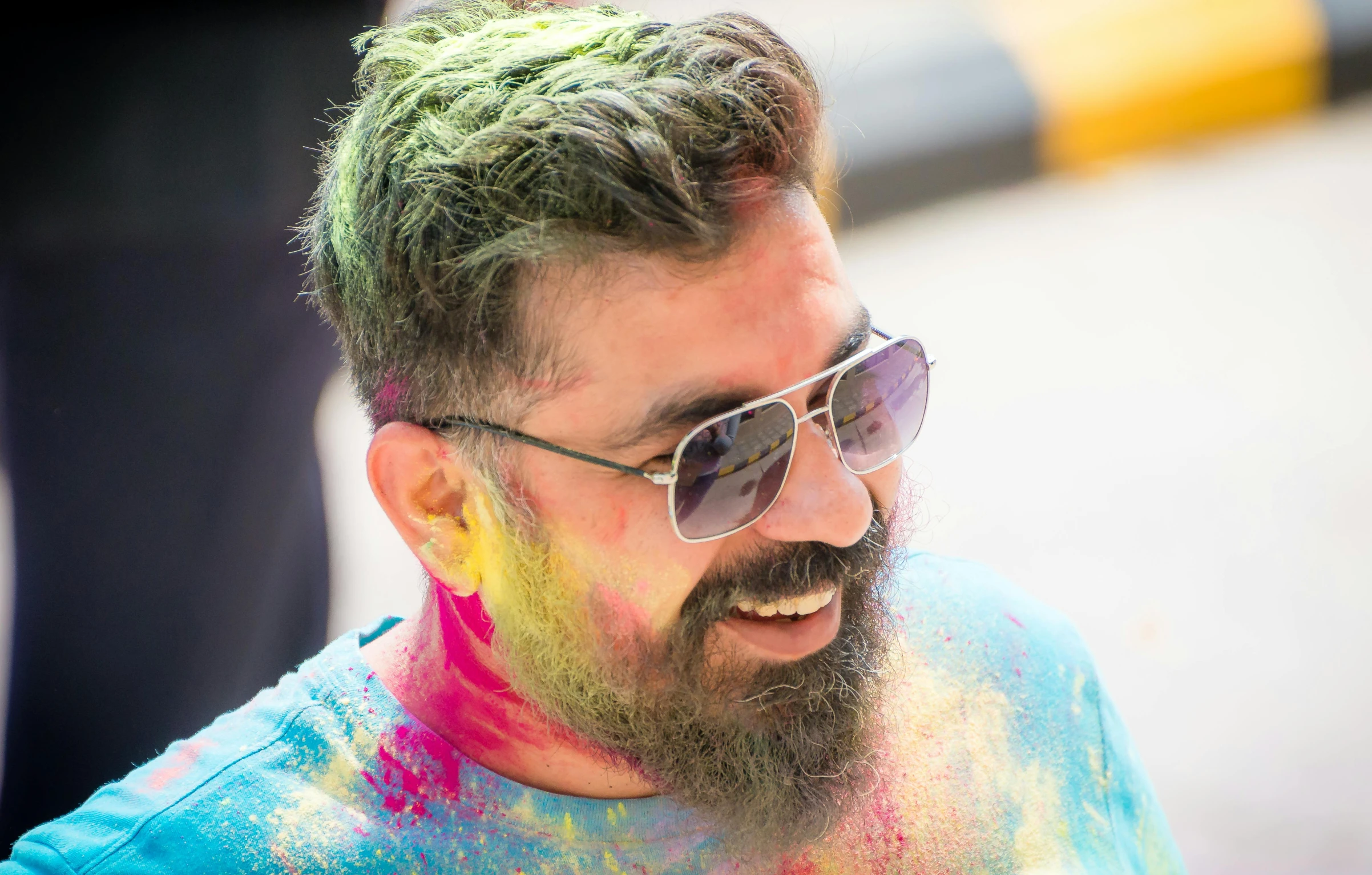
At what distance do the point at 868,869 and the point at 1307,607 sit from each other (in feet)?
7.28

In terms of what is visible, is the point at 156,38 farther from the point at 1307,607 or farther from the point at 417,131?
the point at 1307,607

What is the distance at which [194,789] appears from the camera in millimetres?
1333

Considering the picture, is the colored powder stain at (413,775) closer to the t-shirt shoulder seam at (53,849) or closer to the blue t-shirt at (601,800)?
the blue t-shirt at (601,800)

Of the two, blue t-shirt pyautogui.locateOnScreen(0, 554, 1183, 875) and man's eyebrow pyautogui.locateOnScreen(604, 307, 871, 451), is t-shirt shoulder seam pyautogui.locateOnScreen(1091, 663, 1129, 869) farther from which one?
man's eyebrow pyautogui.locateOnScreen(604, 307, 871, 451)

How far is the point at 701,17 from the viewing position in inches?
51.6

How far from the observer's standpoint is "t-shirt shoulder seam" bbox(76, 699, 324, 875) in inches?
50.2

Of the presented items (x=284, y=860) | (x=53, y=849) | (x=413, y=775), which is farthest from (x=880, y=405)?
(x=53, y=849)

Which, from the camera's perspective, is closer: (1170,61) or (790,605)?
(790,605)

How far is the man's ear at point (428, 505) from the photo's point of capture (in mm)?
1350

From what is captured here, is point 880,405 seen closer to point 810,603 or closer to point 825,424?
point 825,424

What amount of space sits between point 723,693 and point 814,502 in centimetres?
26

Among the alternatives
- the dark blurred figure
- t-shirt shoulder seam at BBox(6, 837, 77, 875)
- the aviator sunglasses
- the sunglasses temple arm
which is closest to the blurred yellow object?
the dark blurred figure

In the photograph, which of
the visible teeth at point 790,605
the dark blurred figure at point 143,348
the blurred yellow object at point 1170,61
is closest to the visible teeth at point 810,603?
the visible teeth at point 790,605

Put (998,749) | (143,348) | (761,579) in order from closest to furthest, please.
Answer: (761,579) < (998,749) < (143,348)
